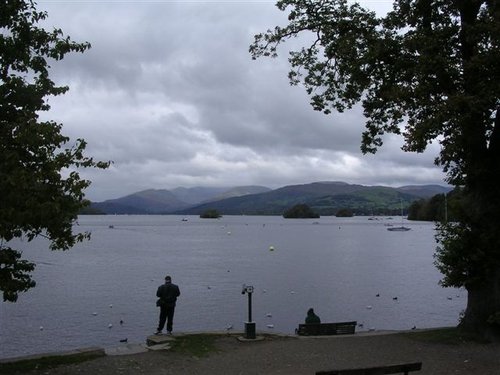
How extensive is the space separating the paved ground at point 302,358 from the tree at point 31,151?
10.0 ft

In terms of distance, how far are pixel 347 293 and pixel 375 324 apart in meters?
12.5

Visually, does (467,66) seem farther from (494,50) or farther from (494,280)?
(494,280)

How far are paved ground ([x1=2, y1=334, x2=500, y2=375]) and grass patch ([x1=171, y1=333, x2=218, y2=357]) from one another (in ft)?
0.72

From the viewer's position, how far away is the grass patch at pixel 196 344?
540 inches

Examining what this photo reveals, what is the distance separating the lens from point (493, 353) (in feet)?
44.4

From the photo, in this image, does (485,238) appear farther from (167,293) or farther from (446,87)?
(167,293)

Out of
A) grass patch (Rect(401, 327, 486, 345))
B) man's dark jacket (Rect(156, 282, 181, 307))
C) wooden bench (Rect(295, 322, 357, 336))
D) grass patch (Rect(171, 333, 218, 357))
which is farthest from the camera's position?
man's dark jacket (Rect(156, 282, 181, 307))

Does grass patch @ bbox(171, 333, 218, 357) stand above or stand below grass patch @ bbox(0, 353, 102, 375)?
below

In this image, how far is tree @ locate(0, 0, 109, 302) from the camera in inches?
373

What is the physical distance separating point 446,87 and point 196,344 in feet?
31.1

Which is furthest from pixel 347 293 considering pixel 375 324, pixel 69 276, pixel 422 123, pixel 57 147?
pixel 57 147

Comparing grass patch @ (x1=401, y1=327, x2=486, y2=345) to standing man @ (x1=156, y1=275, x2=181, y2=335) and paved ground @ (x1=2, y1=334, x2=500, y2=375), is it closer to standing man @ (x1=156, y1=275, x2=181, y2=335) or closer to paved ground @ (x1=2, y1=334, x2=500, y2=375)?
paved ground @ (x1=2, y1=334, x2=500, y2=375)

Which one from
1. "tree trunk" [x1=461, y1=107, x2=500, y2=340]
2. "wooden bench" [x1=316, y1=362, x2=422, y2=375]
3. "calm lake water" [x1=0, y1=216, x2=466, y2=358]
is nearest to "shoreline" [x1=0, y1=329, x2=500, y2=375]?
"tree trunk" [x1=461, y1=107, x2=500, y2=340]

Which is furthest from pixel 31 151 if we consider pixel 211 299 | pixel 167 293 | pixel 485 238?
pixel 211 299
